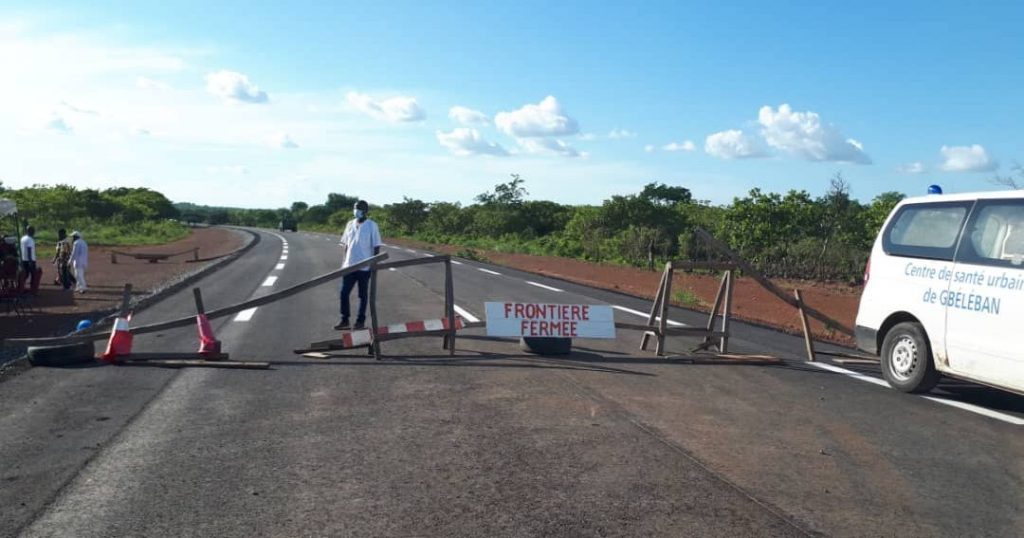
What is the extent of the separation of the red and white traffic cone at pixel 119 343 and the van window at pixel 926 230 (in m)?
8.43

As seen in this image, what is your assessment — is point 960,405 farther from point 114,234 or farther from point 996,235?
point 114,234

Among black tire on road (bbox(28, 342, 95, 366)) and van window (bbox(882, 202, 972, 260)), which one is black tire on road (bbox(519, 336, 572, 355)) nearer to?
van window (bbox(882, 202, 972, 260))

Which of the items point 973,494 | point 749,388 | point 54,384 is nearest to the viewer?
point 973,494

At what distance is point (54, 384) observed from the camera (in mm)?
7633

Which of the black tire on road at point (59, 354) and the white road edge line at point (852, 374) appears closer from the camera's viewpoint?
the black tire on road at point (59, 354)

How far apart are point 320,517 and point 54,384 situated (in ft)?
15.5

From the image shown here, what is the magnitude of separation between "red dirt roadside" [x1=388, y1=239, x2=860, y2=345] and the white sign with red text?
5.38 meters

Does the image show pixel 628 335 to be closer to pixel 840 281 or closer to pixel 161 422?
pixel 161 422

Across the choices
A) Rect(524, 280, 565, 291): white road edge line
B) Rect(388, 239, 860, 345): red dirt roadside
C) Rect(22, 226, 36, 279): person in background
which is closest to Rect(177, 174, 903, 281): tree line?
Rect(388, 239, 860, 345): red dirt roadside

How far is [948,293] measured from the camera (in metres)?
7.54

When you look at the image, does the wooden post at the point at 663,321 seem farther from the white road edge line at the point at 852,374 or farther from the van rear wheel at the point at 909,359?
the van rear wheel at the point at 909,359

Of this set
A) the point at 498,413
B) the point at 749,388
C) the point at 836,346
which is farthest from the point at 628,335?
the point at 498,413

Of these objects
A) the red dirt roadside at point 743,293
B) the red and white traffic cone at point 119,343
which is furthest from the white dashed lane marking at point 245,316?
the red dirt roadside at point 743,293

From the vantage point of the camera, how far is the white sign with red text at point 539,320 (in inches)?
388
